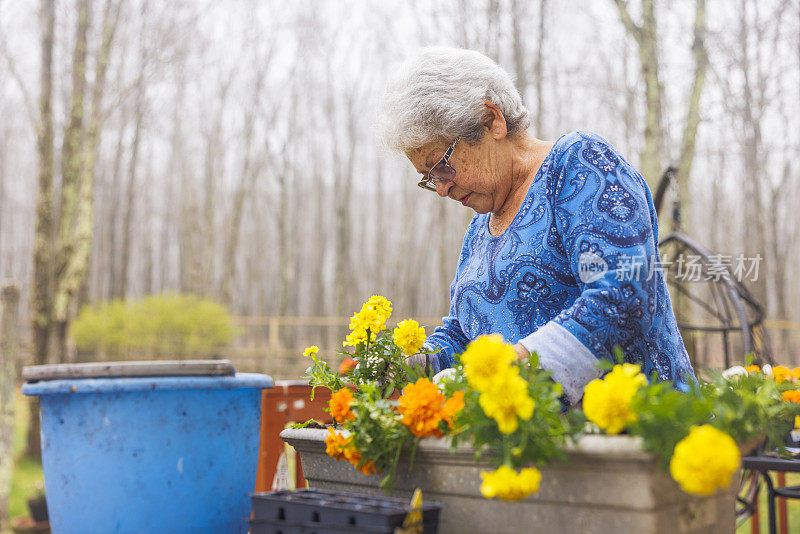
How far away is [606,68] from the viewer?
568 inches

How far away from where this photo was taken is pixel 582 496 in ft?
3.56

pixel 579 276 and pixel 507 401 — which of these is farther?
pixel 579 276

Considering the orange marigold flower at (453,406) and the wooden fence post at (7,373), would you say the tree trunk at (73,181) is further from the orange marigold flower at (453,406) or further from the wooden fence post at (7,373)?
the orange marigold flower at (453,406)

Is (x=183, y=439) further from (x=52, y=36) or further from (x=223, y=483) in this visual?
(x=52, y=36)

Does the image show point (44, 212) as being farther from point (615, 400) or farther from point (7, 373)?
point (615, 400)

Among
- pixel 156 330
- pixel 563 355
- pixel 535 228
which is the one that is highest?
pixel 535 228

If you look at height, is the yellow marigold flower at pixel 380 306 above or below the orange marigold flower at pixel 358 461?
above

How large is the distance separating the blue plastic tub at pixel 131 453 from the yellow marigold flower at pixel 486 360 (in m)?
0.65

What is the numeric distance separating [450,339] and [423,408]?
672 millimetres

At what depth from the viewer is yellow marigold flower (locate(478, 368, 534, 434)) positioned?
104cm

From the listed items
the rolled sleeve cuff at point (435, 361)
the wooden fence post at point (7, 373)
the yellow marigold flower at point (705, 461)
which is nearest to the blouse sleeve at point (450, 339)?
the rolled sleeve cuff at point (435, 361)

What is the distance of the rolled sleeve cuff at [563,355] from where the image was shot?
1317 mm

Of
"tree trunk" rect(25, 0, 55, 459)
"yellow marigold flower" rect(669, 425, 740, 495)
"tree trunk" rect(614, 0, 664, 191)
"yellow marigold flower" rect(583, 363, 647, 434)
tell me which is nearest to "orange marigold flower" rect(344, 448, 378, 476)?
"yellow marigold flower" rect(583, 363, 647, 434)

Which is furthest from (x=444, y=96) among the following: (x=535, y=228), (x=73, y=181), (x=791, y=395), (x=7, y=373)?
(x=73, y=181)
